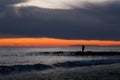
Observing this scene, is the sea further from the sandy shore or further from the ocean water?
the sandy shore

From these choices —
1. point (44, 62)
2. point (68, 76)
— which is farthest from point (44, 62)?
point (68, 76)

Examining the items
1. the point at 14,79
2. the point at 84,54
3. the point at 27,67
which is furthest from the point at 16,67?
the point at 84,54

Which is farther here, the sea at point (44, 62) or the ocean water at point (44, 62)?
the ocean water at point (44, 62)

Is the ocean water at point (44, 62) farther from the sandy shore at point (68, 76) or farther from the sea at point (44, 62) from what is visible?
the sandy shore at point (68, 76)

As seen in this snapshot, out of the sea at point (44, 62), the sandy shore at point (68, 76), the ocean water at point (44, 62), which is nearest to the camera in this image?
the sandy shore at point (68, 76)

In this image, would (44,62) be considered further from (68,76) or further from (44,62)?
(68,76)

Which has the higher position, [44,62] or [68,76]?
[68,76]

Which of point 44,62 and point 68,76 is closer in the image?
point 68,76

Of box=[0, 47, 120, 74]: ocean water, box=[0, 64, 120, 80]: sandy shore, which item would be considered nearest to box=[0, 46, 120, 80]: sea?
box=[0, 47, 120, 74]: ocean water

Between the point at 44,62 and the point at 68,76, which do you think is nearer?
the point at 68,76

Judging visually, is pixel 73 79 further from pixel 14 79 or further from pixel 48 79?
pixel 14 79

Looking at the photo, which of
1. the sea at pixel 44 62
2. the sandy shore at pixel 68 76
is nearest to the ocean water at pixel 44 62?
the sea at pixel 44 62

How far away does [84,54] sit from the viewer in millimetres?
69375

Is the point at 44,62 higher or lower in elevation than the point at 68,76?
lower
